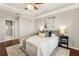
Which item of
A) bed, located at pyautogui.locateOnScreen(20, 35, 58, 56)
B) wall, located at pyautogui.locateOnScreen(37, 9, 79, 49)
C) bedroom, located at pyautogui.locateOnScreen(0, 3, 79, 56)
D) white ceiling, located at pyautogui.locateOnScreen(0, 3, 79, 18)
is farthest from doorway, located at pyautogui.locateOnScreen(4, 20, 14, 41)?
wall, located at pyautogui.locateOnScreen(37, 9, 79, 49)

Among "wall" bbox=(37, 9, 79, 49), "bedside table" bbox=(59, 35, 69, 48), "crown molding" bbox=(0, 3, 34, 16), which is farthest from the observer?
"bedside table" bbox=(59, 35, 69, 48)

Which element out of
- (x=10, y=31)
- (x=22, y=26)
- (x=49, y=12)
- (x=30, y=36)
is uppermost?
(x=49, y=12)

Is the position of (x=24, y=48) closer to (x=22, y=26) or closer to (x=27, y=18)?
(x=22, y=26)

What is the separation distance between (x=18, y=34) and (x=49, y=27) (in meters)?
0.73

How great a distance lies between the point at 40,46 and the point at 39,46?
0.06ft

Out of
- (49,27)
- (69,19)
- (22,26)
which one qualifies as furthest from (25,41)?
(69,19)

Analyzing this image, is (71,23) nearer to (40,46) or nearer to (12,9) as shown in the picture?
(40,46)

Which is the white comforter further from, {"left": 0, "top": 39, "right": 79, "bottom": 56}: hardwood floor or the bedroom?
{"left": 0, "top": 39, "right": 79, "bottom": 56}: hardwood floor

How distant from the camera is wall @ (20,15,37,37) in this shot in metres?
1.50

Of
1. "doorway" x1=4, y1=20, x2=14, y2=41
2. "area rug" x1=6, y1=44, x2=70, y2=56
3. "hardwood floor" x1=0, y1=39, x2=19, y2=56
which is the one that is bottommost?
"area rug" x1=6, y1=44, x2=70, y2=56

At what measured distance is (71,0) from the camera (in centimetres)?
107

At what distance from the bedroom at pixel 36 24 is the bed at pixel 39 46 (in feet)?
0.07

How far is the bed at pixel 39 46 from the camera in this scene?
1241 mm

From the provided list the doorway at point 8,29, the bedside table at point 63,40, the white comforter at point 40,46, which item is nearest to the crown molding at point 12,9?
the doorway at point 8,29
